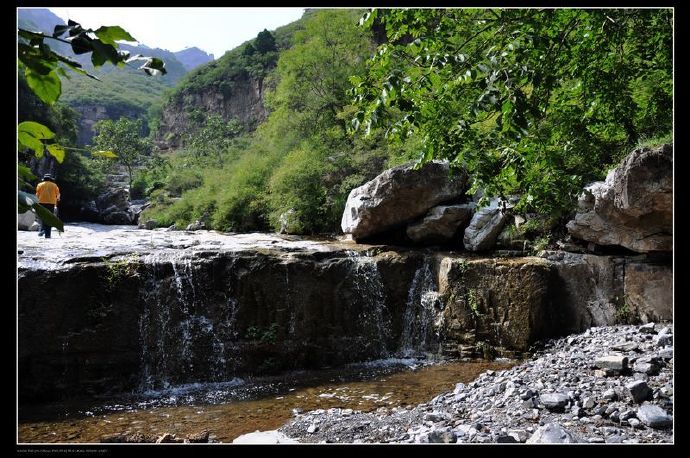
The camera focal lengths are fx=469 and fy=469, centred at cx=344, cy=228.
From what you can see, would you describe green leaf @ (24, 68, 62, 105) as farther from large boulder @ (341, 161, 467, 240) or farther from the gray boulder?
large boulder @ (341, 161, 467, 240)

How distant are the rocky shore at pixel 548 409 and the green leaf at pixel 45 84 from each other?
385cm

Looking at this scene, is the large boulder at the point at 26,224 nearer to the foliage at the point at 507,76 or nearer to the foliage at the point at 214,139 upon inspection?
the foliage at the point at 507,76

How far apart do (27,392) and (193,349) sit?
243 cm

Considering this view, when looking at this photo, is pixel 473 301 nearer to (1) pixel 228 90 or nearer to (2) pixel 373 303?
(2) pixel 373 303

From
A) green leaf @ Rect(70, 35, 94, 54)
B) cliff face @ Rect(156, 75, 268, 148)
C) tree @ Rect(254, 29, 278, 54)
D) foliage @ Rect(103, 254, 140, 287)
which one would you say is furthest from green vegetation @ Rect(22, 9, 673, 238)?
tree @ Rect(254, 29, 278, 54)

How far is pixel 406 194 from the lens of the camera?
34.1 ft

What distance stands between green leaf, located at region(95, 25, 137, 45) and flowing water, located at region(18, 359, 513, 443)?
16.5ft

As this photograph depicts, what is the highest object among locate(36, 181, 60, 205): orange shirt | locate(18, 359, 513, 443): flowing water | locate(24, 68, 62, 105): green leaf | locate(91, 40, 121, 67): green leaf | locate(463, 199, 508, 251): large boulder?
locate(36, 181, 60, 205): orange shirt

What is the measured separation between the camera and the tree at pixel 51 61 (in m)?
1.18

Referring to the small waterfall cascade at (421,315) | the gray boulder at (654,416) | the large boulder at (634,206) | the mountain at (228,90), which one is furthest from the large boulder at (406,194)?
the mountain at (228,90)

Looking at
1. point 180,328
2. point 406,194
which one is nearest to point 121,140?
point 406,194

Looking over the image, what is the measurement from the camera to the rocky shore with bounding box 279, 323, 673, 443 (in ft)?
13.3
